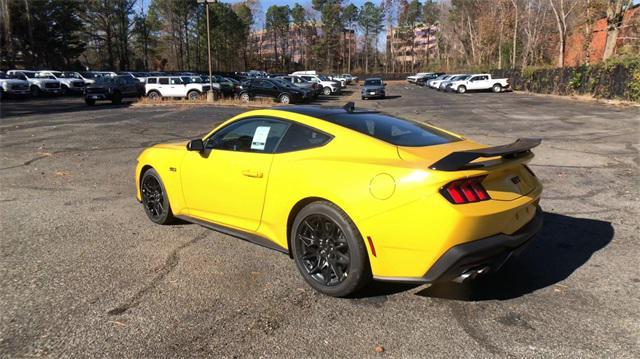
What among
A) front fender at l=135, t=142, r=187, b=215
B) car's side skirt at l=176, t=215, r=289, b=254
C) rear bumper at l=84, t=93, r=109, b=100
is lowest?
car's side skirt at l=176, t=215, r=289, b=254

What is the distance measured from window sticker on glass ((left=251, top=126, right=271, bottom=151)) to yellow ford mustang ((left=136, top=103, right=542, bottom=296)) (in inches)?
0.5

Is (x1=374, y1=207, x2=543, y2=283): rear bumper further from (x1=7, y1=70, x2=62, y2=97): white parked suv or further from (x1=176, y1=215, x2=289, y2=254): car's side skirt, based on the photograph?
(x1=7, y1=70, x2=62, y2=97): white parked suv

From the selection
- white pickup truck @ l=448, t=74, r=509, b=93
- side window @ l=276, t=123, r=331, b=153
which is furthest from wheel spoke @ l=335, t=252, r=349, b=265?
white pickup truck @ l=448, t=74, r=509, b=93

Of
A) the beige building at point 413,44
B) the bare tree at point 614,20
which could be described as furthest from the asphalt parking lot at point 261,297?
the beige building at point 413,44

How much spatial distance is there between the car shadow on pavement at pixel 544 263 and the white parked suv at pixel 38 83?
35.3 m

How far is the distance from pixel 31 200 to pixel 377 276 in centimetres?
559

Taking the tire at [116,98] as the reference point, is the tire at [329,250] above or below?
below

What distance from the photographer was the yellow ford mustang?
312cm

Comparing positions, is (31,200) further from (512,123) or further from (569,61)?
(569,61)

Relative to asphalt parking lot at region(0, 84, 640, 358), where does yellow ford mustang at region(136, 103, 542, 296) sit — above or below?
above

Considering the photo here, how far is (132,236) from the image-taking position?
5.12m

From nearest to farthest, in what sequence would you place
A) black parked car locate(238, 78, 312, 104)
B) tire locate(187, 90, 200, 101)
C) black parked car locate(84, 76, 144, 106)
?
black parked car locate(84, 76, 144, 106)
black parked car locate(238, 78, 312, 104)
tire locate(187, 90, 200, 101)

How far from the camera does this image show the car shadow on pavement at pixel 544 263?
12.3ft

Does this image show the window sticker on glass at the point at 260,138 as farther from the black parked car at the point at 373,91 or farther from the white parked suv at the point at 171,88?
the black parked car at the point at 373,91
